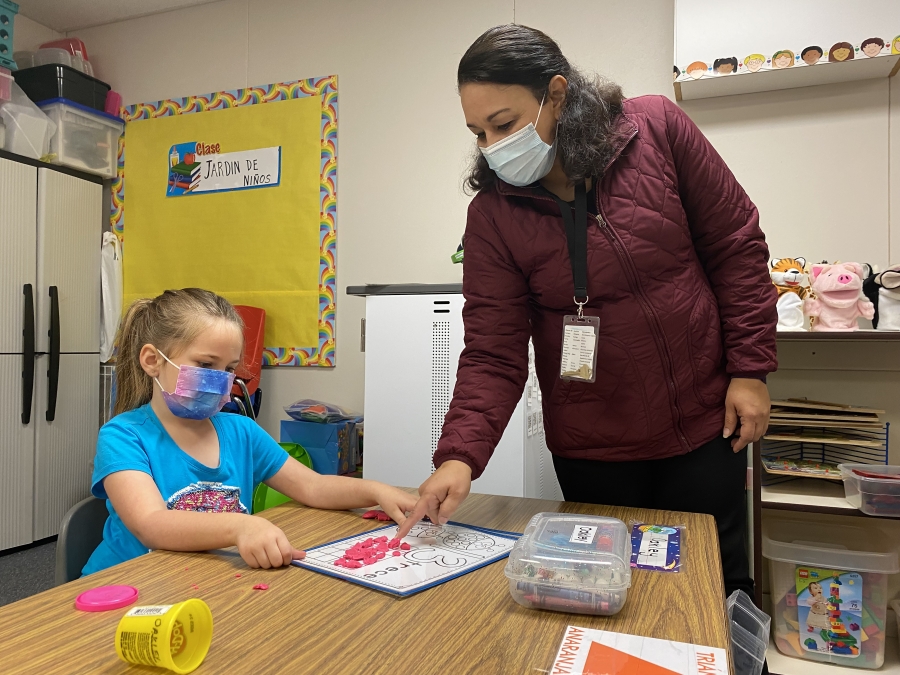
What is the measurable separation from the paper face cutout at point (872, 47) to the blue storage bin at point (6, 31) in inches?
139

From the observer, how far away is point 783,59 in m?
2.21

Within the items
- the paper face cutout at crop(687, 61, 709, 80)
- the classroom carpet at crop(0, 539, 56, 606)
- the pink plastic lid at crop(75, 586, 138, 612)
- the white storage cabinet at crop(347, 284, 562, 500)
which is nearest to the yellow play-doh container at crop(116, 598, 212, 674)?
the pink plastic lid at crop(75, 586, 138, 612)

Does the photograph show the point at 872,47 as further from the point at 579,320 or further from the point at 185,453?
the point at 185,453

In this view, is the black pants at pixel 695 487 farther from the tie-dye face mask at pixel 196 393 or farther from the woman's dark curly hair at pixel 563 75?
the tie-dye face mask at pixel 196 393

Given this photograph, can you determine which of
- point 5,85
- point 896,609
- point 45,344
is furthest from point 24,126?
point 896,609

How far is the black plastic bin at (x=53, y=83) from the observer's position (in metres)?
3.30

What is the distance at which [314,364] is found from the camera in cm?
319

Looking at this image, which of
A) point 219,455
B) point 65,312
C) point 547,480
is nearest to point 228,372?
point 219,455

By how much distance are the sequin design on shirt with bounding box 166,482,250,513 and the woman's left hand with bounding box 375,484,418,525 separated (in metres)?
0.29

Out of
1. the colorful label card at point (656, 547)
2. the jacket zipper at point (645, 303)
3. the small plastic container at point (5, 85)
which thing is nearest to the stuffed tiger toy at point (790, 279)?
the jacket zipper at point (645, 303)

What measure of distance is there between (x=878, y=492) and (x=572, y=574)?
150 cm

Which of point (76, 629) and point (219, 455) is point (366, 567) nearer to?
point (76, 629)

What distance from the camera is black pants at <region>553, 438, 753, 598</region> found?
1.20 metres

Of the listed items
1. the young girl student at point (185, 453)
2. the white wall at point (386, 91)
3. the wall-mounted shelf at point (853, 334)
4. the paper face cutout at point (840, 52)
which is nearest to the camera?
the young girl student at point (185, 453)
